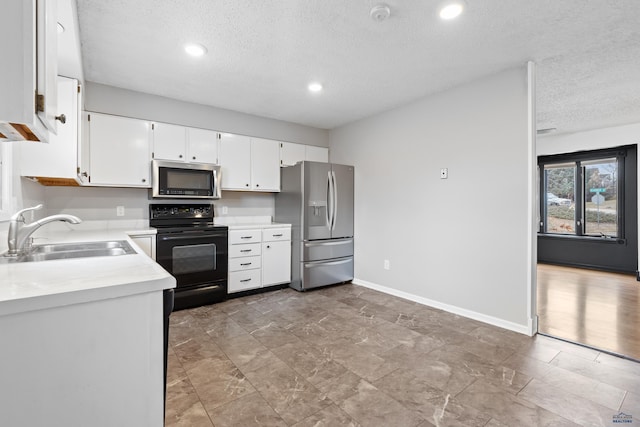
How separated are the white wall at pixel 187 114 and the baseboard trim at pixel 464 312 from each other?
256 cm

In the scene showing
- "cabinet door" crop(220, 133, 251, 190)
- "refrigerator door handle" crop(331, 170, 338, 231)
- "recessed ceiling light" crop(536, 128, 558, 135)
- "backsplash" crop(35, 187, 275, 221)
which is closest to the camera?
"backsplash" crop(35, 187, 275, 221)

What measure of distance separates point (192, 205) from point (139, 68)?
1585mm

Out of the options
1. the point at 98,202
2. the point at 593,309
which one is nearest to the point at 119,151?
the point at 98,202

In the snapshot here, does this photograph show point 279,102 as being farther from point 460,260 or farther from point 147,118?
point 460,260

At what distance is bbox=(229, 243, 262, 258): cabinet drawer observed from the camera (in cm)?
377

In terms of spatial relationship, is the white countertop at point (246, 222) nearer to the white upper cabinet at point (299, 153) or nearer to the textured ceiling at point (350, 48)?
the white upper cabinet at point (299, 153)

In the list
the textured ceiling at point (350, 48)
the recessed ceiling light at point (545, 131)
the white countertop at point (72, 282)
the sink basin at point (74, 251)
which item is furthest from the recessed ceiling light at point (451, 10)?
the recessed ceiling light at point (545, 131)

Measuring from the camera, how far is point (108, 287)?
3.04ft

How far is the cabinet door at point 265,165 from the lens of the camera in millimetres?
4203

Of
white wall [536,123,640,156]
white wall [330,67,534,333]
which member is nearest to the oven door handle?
white wall [330,67,534,333]

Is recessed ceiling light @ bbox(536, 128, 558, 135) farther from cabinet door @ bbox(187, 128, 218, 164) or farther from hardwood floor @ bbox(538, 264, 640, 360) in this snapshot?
cabinet door @ bbox(187, 128, 218, 164)

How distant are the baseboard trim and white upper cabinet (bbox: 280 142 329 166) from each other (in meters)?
2.09

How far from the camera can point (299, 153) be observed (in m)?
4.67

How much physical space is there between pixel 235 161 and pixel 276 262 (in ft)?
4.80
